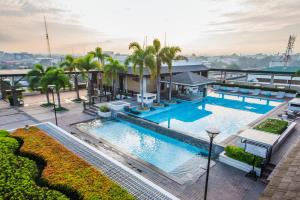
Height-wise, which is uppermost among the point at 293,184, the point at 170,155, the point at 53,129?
the point at 293,184

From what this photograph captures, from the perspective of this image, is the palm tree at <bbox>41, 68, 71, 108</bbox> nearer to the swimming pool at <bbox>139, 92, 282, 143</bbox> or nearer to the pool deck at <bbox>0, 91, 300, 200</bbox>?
the pool deck at <bbox>0, 91, 300, 200</bbox>

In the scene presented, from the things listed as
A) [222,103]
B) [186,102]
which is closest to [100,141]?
[186,102]

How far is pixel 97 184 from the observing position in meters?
7.04

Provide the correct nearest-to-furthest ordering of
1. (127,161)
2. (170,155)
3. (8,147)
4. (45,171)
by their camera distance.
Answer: (45,171) → (8,147) → (127,161) → (170,155)

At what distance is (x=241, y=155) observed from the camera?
9.98 m

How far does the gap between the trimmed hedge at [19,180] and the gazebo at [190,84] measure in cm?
1956

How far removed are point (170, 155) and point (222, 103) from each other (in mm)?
16227

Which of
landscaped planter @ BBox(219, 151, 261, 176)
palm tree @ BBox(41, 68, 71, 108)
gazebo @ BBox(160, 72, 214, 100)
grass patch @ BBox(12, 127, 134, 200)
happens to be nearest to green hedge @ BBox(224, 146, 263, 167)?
landscaped planter @ BBox(219, 151, 261, 176)

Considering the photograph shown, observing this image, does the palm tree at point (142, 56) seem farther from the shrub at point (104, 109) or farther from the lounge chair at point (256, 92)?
the lounge chair at point (256, 92)

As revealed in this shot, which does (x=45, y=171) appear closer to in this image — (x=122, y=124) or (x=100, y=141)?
(x=100, y=141)

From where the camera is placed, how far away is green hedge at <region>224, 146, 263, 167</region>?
9.52 m

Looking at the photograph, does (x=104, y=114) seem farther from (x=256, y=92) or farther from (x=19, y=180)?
(x=256, y=92)

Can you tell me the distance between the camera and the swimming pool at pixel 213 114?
16.2 m

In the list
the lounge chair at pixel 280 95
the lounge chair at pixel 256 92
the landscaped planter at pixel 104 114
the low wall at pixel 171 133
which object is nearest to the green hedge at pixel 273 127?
the low wall at pixel 171 133
